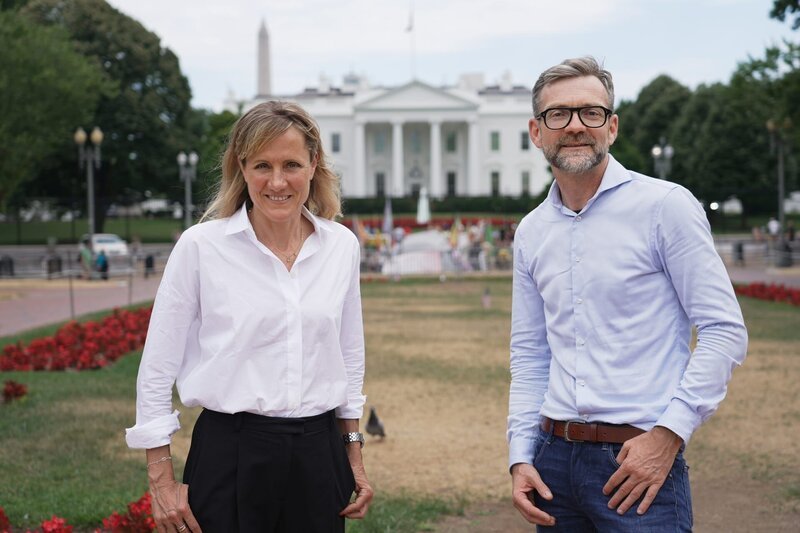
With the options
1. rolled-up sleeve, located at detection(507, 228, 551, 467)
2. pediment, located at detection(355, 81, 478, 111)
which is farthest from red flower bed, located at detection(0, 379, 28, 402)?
pediment, located at detection(355, 81, 478, 111)

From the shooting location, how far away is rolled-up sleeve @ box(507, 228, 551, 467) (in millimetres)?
2904

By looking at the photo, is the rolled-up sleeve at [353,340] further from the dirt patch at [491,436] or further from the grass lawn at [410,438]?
the dirt patch at [491,436]

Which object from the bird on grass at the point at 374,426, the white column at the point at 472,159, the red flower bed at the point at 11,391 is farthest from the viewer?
the white column at the point at 472,159

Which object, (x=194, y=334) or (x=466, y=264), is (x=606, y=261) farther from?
(x=466, y=264)

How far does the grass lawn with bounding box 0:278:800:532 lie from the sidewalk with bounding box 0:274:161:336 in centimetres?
690

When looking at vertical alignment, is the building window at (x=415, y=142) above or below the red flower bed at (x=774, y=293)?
above

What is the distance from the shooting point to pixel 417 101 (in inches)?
3366

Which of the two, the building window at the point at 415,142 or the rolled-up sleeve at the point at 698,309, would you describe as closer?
the rolled-up sleeve at the point at 698,309

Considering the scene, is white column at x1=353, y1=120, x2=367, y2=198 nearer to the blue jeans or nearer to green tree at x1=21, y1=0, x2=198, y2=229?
green tree at x1=21, y1=0, x2=198, y2=229

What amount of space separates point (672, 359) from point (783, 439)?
605 cm

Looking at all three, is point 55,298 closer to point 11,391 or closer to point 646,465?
point 11,391

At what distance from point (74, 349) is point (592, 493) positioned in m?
10.5

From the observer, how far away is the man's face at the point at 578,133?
8.93ft

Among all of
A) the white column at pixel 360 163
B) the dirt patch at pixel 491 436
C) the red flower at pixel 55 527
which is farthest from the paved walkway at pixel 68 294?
the white column at pixel 360 163
